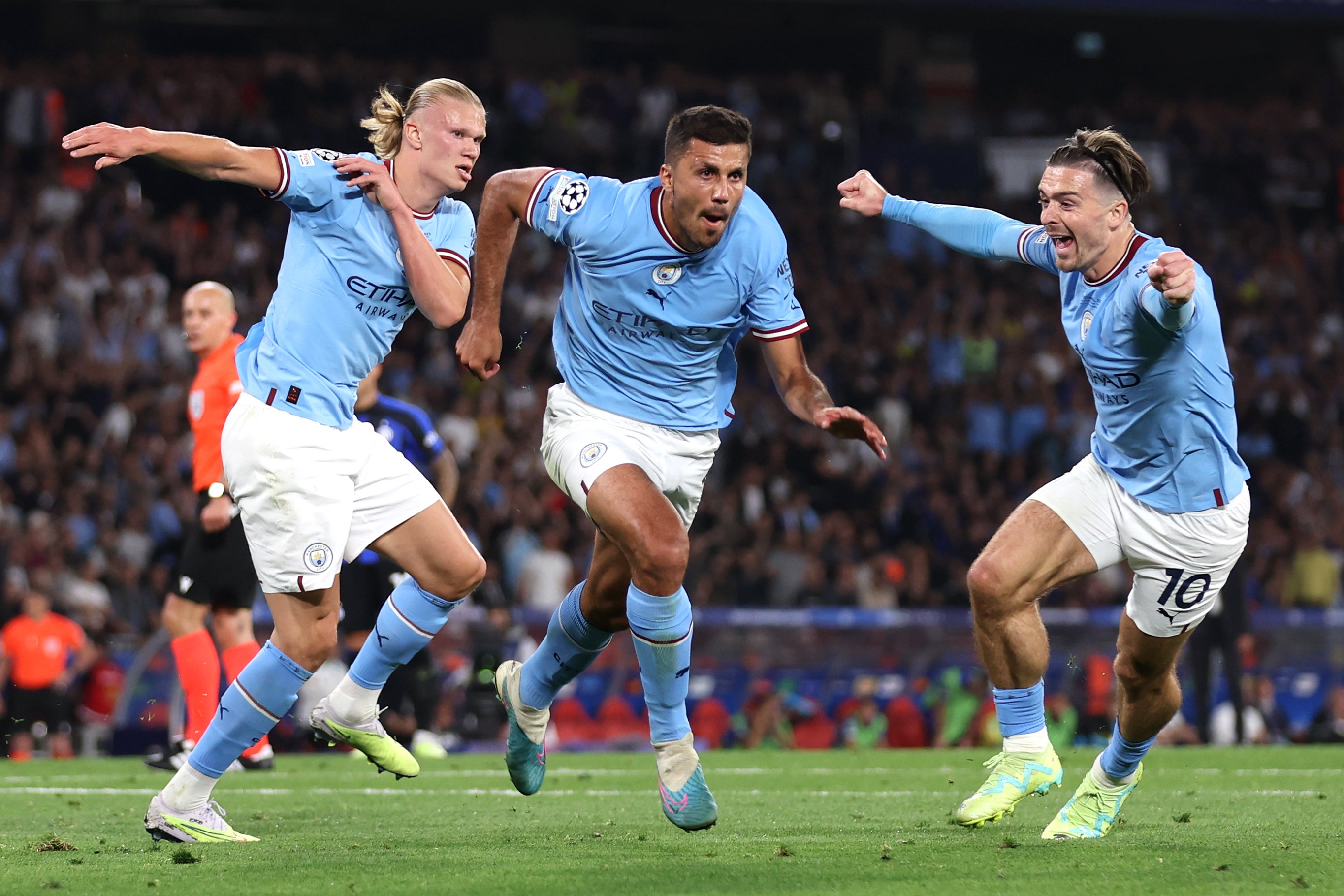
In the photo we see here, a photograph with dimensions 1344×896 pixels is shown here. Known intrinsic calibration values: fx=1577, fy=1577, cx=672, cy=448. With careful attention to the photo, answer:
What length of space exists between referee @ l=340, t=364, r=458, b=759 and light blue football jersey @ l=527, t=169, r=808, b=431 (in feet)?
10.8

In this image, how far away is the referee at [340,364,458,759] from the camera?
982 cm

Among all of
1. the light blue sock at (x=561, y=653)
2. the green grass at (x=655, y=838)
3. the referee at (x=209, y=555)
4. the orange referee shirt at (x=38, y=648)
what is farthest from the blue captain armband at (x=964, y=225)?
the orange referee shirt at (x=38, y=648)

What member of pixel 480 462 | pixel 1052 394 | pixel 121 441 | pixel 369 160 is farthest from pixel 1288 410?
pixel 369 160

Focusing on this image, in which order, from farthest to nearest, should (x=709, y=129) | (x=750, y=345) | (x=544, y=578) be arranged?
(x=750, y=345), (x=544, y=578), (x=709, y=129)

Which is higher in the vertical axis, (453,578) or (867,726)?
(453,578)

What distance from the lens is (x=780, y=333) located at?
19.2 ft

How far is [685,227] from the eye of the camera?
5672 mm

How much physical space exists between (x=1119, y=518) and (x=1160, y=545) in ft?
0.57

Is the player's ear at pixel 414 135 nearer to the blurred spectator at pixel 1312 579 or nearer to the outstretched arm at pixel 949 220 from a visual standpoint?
the outstretched arm at pixel 949 220

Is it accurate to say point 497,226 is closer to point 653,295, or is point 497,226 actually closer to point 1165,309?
point 653,295

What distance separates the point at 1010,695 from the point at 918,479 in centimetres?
1224

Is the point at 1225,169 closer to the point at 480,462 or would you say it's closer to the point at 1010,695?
the point at 480,462

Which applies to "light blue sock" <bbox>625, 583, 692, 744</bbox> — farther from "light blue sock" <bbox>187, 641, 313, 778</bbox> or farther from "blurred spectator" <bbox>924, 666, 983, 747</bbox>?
"blurred spectator" <bbox>924, 666, 983, 747</bbox>

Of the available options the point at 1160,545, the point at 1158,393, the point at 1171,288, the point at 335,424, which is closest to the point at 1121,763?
the point at 1160,545
